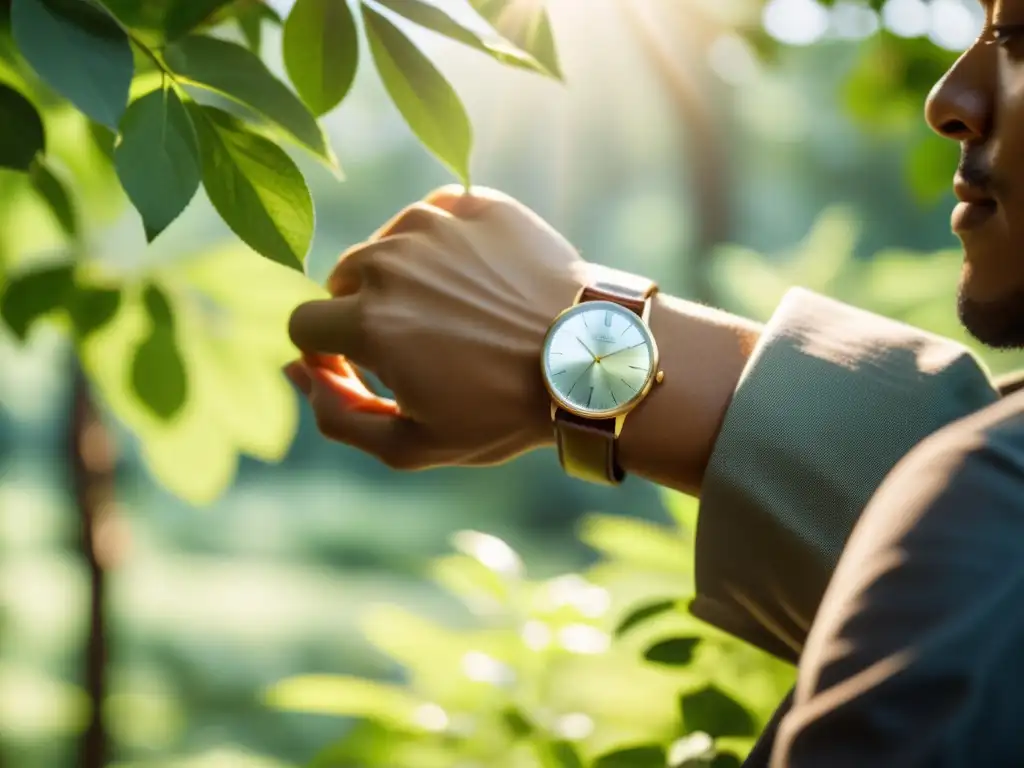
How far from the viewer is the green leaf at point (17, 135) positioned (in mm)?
484

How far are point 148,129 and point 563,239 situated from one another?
0.97ft

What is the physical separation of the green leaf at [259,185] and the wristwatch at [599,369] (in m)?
0.17

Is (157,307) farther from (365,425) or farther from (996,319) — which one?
(996,319)

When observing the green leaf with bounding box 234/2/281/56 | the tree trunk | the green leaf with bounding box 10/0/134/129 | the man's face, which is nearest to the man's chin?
the man's face

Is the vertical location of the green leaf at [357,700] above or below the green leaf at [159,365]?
below

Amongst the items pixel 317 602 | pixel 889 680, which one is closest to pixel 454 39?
pixel 889 680

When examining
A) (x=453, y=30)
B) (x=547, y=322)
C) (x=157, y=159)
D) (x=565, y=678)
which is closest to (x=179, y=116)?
(x=157, y=159)

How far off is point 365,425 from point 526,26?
0.26 metres

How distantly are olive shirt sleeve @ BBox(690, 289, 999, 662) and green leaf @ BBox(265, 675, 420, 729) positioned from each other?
0.28 metres

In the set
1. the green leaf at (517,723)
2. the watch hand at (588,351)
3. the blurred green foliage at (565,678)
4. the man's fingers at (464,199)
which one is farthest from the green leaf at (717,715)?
the man's fingers at (464,199)

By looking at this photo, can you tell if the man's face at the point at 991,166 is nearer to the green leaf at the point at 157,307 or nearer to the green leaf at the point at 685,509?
the green leaf at the point at 685,509

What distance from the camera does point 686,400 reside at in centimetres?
57

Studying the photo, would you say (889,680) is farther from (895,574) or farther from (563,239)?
(563,239)

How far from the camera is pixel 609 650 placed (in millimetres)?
743
